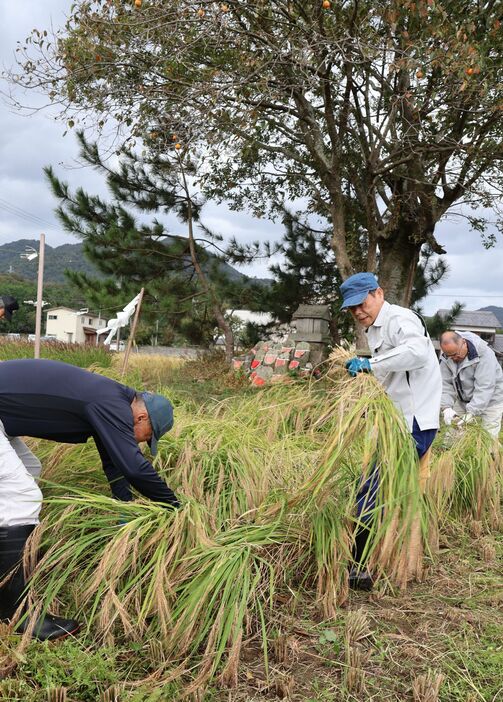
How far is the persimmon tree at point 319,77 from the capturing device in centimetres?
663

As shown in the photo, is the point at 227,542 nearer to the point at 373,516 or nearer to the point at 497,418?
the point at 373,516

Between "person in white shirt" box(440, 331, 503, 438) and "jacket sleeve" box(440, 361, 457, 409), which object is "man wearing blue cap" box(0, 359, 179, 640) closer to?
"person in white shirt" box(440, 331, 503, 438)

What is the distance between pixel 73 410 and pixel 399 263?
8126mm

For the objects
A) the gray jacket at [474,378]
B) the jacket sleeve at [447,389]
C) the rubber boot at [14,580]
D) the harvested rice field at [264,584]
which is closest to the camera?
the harvested rice field at [264,584]

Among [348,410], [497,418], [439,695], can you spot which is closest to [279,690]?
[439,695]

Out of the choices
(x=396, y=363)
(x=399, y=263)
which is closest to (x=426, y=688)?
(x=396, y=363)

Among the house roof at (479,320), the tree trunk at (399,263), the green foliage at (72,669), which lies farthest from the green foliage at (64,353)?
the house roof at (479,320)

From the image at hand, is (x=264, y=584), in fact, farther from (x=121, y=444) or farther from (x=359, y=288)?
(x=359, y=288)

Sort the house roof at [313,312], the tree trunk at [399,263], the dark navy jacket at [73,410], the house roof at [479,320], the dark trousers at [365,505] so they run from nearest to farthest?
the dark navy jacket at [73,410] → the dark trousers at [365,505] → the house roof at [313,312] → the tree trunk at [399,263] → the house roof at [479,320]

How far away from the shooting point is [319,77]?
7.99 meters

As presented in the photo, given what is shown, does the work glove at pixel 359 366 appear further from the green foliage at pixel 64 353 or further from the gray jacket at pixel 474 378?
the green foliage at pixel 64 353

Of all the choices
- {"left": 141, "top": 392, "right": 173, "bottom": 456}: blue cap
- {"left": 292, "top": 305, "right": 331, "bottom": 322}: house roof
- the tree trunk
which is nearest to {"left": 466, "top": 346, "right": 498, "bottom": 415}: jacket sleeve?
{"left": 141, "top": 392, "right": 173, "bottom": 456}: blue cap

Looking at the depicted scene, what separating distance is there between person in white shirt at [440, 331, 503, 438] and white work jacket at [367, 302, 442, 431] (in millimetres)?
1548

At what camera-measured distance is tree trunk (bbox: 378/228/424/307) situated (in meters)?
9.50
